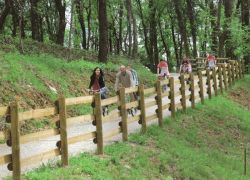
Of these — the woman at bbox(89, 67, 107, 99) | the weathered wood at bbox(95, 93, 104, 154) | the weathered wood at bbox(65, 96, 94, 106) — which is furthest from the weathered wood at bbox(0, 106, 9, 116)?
the woman at bbox(89, 67, 107, 99)

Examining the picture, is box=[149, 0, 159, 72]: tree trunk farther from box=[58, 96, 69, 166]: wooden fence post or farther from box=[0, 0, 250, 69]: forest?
box=[58, 96, 69, 166]: wooden fence post

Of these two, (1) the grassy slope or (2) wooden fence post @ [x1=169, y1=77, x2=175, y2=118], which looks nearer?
(1) the grassy slope

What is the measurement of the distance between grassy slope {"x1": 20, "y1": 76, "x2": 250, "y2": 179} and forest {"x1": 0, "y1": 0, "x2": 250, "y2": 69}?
30.1ft

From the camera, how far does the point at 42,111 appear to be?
9148 mm

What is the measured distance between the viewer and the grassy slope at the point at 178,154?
9.82 m

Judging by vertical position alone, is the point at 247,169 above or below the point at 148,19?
below

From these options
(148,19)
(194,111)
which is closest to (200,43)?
(148,19)

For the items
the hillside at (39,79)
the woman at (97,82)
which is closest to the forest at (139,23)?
the hillside at (39,79)

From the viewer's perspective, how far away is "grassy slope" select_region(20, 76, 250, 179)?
982cm

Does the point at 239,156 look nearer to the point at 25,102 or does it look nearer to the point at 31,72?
the point at 25,102

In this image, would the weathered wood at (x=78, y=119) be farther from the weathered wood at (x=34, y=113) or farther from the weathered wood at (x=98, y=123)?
the weathered wood at (x=34, y=113)

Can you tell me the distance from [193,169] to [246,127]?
730 centimetres

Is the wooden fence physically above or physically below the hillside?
below

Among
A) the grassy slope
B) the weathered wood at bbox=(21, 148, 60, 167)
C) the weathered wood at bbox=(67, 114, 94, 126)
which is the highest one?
the weathered wood at bbox=(67, 114, 94, 126)
